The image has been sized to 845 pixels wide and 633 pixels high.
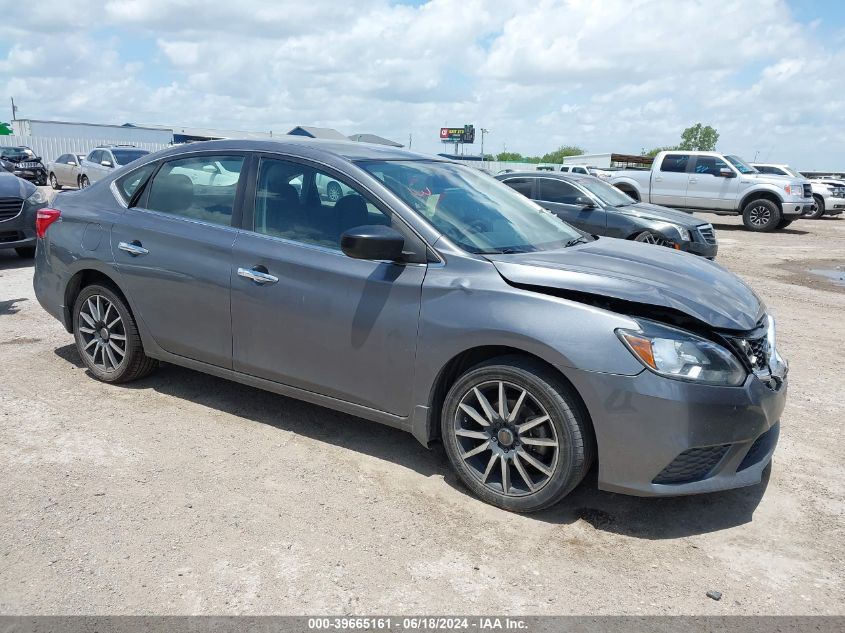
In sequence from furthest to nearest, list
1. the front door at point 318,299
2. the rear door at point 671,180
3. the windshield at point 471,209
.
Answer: the rear door at point 671,180
the windshield at point 471,209
the front door at point 318,299

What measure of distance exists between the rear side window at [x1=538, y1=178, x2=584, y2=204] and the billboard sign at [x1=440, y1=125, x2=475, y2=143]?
5578cm

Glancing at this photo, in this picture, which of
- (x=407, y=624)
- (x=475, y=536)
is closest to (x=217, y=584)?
(x=407, y=624)

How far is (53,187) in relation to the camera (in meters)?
28.4

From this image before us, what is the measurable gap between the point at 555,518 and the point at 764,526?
1.00 metres

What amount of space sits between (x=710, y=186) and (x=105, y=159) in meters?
17.4

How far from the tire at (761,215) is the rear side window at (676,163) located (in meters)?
1.99

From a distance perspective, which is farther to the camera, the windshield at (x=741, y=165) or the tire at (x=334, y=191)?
the windshield at (x=741, y=165)

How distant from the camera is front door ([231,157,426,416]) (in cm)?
366

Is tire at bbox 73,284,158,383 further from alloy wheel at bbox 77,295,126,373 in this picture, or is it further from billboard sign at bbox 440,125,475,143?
billboard sign at bbox 440,125,475,143

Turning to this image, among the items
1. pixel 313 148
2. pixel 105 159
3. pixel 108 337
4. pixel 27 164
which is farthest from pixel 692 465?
pixel 27 164

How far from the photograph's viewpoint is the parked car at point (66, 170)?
25281 mm

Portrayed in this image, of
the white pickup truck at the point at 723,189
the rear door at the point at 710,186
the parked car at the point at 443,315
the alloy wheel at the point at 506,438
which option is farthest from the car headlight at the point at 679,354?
the rear door at the point at 710,186

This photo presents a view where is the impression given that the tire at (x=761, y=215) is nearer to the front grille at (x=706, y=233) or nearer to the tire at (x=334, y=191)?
the front grille at (x=706, y=233)

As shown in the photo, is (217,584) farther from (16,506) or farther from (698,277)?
(698,277)
